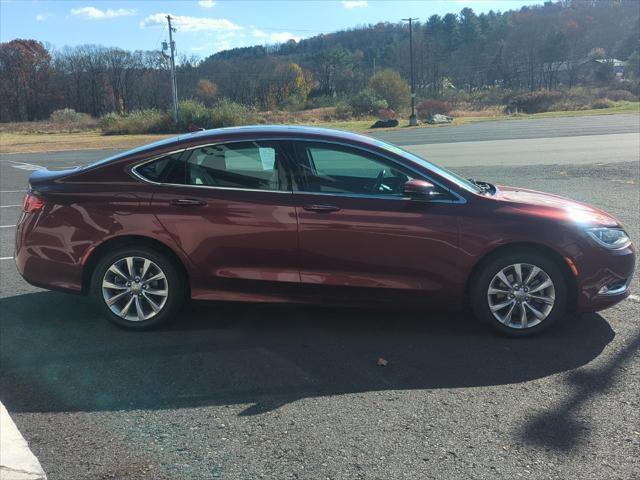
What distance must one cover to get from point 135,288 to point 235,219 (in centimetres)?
101

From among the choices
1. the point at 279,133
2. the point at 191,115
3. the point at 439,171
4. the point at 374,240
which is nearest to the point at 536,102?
the point at 191,115

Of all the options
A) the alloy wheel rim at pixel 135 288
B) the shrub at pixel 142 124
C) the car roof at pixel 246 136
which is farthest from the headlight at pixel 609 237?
the shrub at pixel 142 124

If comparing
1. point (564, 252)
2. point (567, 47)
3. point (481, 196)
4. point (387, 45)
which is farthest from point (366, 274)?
point (387, 45)

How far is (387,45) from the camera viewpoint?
451ft

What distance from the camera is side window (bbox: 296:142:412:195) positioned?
15.5ft

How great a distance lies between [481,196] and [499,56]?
434ft

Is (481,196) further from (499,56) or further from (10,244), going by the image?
(499,56)

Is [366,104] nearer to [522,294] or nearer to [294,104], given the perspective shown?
[294,104]

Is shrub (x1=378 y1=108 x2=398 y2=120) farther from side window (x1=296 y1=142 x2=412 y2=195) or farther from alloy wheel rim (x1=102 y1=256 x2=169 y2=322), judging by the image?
alloy wheel rim (x1=102 y1=256 x2=169 y2=322)

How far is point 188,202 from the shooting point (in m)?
4.72

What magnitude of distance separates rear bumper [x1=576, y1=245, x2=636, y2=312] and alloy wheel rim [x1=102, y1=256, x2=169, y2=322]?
10.7 ft

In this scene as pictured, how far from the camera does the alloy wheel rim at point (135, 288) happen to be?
479 cm

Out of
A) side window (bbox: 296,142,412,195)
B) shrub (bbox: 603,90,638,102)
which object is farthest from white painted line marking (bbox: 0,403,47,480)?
shrub (bbox: 603,90,638,102)

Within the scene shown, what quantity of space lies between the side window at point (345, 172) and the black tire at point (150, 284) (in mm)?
1274
